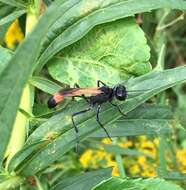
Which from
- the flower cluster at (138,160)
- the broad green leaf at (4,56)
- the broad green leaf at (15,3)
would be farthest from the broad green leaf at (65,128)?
the flower cluster at (138,160)

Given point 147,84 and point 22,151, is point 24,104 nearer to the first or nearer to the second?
point 22,151

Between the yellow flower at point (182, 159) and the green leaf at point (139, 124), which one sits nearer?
the green leaf at point (139, 124)

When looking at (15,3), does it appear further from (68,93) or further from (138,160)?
(138,160)

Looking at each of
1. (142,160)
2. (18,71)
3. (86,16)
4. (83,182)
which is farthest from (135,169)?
(18,71)

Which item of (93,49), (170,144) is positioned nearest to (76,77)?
(93,49)

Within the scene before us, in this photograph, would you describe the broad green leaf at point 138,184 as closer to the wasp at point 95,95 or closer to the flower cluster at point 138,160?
the wasp at point 95,95

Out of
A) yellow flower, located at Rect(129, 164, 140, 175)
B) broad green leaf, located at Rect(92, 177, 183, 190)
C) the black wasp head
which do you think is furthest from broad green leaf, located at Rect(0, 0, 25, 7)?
yellow flower, located at Rect(129, 164, 140, 175)
